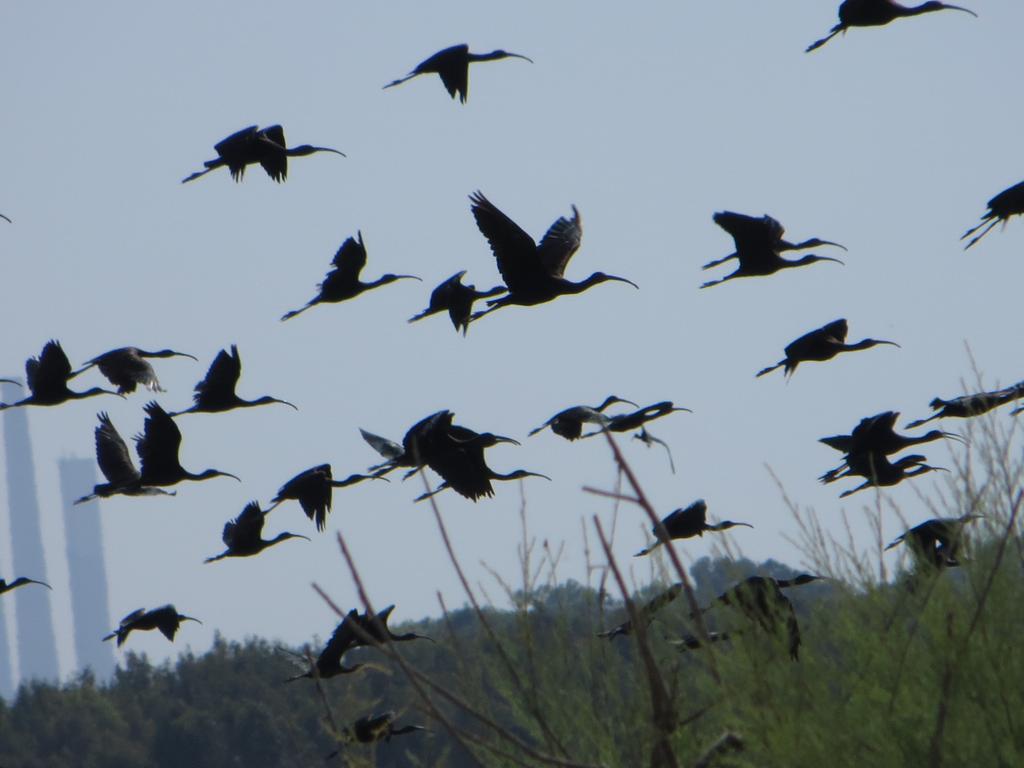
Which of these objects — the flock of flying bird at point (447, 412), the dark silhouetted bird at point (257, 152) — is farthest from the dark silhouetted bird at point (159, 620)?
the dark silhouetted bird at point (257, 152)

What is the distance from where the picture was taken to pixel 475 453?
8.23m

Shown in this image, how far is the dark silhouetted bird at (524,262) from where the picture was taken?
26.3ft

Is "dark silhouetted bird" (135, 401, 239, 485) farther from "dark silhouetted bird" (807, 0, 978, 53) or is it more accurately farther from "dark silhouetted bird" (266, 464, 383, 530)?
"dark silhouetted bird" (807, 0, 978, 53)

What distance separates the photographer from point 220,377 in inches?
368

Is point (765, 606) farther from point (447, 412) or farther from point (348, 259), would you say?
point (348, 259)

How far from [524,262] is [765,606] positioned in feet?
10.7

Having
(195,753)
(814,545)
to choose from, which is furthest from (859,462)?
(195,753)

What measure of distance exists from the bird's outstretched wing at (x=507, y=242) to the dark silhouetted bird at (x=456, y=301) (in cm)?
73

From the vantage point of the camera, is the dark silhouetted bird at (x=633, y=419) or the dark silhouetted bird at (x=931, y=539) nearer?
the dark silhouetted bird at (x=931, y=539)

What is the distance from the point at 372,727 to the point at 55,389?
3.75m

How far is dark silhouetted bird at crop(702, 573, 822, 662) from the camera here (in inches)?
199

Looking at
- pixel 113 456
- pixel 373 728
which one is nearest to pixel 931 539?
pixel 373 728

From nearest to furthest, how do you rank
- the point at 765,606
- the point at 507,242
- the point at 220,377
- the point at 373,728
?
the point at 765,606
the point at 373,728
the point at 507,242
the point at 220,377

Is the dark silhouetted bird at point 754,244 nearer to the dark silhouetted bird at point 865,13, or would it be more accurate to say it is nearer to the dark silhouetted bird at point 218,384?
the dark silhouetted bird at point 865,13
